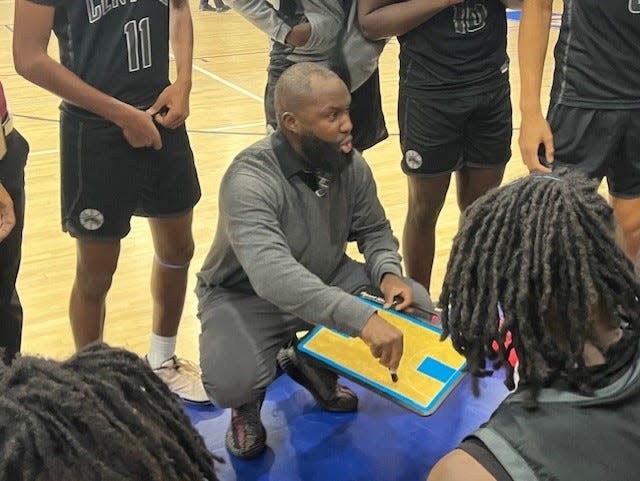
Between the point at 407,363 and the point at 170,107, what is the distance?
0.92 meters

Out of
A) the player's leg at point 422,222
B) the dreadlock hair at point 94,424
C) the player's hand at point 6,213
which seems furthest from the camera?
the player's leg at point 422,222

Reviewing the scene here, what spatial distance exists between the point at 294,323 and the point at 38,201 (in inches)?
84.8

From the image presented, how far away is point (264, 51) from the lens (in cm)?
767

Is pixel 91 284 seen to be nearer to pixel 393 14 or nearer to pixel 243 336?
pixel 243 336

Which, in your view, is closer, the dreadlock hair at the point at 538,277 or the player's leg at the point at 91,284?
→ the dreadlock hair at the point at 538,277

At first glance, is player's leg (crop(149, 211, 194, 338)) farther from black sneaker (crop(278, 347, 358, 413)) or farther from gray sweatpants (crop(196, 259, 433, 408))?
black sneaker (crop(278, 347, 358, 413))

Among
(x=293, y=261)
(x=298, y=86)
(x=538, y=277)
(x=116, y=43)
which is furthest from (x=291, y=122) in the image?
(x=538, y=277)

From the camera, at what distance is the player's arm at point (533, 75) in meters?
2.10

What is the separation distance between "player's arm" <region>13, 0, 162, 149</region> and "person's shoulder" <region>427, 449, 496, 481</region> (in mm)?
1273

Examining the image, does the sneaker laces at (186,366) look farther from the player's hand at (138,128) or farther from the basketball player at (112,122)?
the player's hand at (138,128)

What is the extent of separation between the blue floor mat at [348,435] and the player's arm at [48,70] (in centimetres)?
89

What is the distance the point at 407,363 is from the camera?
2154 millimetres

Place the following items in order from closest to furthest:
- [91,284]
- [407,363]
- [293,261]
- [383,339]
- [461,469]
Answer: [461,469] < [383,339] < [293,261] < [407,363] < [91,284]

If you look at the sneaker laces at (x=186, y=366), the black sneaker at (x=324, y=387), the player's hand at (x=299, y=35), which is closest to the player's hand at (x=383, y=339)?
the black sneaker at (x=324, y=387)
